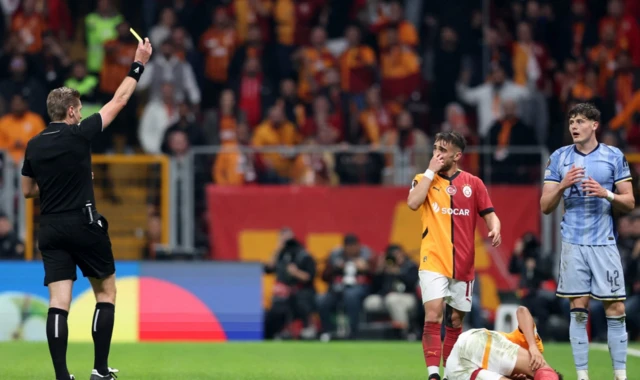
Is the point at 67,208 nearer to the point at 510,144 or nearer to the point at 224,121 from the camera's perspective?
the point at 224,121

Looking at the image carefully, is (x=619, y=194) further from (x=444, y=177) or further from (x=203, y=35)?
(x=203, y=35)

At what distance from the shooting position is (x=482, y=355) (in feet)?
29.9

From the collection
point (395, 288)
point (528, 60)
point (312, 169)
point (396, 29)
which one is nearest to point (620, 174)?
point (395, 288)

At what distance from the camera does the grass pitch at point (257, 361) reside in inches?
442

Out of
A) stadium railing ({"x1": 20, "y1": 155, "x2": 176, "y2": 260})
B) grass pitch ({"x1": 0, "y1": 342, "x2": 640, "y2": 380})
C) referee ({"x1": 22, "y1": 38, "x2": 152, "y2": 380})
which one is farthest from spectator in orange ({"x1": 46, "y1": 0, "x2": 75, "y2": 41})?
referee ({"x1": 22, "y1": 38, "x2": 152, "y2": 380})

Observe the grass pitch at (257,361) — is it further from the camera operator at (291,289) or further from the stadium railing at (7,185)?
the stadium railing at (7,185)

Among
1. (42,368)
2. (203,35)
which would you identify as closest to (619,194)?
(42,368)

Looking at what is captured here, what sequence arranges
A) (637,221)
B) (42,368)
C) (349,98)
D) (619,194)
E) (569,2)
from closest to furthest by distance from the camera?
(619,194) → (42,368) → (637,221) → (349,98) → (569,2)

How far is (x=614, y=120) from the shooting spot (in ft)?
64.4

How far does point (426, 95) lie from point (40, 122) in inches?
264

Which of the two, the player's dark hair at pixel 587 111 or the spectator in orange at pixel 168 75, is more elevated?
the spectator in orange at pixel 168 75

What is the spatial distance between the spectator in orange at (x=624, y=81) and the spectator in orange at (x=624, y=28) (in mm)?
582

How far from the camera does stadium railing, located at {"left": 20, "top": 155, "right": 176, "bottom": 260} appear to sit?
17953 mm

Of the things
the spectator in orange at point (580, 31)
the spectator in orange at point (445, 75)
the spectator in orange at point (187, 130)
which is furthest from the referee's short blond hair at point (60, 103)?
the spectator in orange at point (580, 31)
